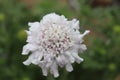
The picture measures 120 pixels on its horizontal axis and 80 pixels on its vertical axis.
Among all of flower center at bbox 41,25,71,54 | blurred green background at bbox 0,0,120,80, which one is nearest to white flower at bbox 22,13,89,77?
flower center at bbox 41,25,71,54

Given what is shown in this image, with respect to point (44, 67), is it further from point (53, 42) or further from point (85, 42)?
point (85, 42)

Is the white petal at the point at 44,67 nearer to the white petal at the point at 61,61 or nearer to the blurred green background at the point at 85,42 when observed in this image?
the white petal at the point at 61,61

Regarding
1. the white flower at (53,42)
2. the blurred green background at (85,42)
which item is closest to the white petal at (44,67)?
the white flower at (53,42)

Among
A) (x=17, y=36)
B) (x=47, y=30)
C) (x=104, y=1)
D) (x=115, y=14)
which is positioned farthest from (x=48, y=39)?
(x=104, y=1)

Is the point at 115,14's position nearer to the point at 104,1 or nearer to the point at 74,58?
the point at 74,58

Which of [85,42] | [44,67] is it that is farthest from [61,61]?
[85,42]
